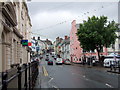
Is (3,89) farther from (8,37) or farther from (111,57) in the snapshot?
(111,57)

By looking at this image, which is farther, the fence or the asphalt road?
the asphalt road

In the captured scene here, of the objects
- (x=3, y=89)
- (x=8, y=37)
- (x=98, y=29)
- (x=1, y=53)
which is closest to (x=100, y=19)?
(x=98, y=29)

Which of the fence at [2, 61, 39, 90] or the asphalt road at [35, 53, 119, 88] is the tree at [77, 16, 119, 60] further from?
the fence at [2, 61, 39, 90]

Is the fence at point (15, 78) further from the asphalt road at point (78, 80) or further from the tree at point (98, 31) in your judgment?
the tree at point (98, 31)

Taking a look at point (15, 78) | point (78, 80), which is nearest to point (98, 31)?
point (78, 80)

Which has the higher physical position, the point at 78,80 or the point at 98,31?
the point at 98,31

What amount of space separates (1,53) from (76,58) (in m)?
54.2

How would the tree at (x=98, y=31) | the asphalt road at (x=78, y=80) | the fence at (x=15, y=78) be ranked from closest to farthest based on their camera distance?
the fence at (x=15, y=78) → the asphalt road at (x=78, y=80) → the tree at (x=98, y=31)

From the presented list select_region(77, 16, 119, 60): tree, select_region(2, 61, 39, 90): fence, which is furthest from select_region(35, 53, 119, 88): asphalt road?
select_region(77, 16, 119, 60): tree

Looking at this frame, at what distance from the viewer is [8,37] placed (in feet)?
49.4

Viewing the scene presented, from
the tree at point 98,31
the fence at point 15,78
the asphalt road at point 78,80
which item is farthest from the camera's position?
the tree at point 98,31

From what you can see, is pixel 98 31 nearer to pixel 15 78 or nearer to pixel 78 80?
pixel 78 80

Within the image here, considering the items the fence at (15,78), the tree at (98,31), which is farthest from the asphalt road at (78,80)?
the tree at (98,31)

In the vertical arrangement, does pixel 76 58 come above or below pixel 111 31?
below
